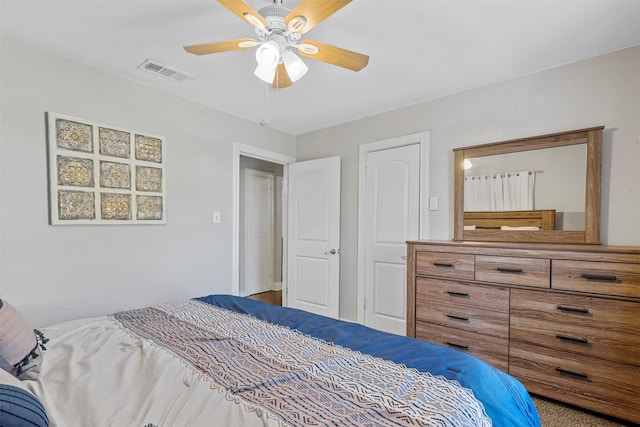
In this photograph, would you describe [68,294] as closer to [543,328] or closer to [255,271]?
[255,271]

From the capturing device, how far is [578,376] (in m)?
1.79

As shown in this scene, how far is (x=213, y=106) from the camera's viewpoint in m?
2.99

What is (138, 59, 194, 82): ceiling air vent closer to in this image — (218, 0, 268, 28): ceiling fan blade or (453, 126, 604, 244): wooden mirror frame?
(218, 0, 268, 28): ceiling fan blade

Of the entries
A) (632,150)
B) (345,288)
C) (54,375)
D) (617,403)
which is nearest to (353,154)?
(345,288)

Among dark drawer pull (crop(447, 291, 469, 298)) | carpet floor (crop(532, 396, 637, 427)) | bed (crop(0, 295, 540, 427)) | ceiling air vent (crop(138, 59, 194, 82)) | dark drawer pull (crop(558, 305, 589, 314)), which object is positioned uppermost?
ceiling air vent (crop(138, 59, 194, 82))

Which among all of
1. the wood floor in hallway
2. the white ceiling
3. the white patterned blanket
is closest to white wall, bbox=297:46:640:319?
the white ceiling

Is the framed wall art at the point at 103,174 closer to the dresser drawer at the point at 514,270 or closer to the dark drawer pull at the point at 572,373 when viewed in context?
the dresser drawer at the point at 514,270

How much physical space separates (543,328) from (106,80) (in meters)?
3.53

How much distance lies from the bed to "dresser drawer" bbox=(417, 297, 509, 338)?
3.30ft

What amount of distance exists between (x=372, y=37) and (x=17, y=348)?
2.22 metres

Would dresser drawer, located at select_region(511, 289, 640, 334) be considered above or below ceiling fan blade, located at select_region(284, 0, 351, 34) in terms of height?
below

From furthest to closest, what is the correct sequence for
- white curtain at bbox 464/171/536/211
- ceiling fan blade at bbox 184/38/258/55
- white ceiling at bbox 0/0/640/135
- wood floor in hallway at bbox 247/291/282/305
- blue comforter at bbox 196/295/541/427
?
wood floor in hallway at bbox 247/291/282/305 < white curtain at bbox 464/171/536/211 < white ceiling at bbox 0/0/640/135 < ceiling fan blade at bbox 184/38/258/55 < blue comforter at bbox 196/295/541/427

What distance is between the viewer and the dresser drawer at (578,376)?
65.3 inches

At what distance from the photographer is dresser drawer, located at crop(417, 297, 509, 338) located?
2.04 m
